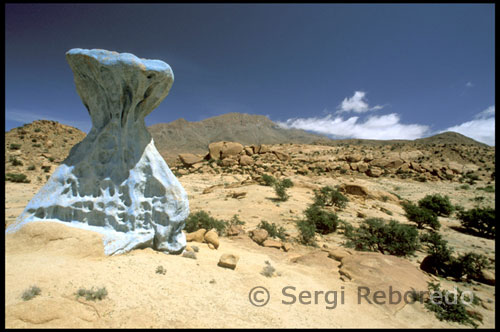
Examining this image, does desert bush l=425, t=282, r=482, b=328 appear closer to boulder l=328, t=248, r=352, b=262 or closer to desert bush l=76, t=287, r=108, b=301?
boulder l=328, t=248, r=352, b=262

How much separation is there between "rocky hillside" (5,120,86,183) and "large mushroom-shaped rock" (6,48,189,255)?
1499 cm

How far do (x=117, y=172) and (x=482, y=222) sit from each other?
15.7 metres

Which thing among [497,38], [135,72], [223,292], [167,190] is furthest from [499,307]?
[135,72]

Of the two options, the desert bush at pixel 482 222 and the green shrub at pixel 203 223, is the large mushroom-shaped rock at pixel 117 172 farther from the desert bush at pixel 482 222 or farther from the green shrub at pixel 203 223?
the desert bush at pixel 482 222

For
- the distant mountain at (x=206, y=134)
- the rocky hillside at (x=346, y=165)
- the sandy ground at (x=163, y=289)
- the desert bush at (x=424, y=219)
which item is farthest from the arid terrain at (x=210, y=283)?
the distant mountain at (x=206, y=134)

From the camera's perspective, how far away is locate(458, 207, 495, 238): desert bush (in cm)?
1089

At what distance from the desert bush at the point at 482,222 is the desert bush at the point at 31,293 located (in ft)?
52.3

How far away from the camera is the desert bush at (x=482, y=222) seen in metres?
10.9

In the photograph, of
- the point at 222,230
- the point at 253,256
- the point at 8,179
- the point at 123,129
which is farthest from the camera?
the point at 8,179

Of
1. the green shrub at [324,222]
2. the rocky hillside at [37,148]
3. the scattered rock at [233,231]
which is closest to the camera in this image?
the scattered rock at [233,231]

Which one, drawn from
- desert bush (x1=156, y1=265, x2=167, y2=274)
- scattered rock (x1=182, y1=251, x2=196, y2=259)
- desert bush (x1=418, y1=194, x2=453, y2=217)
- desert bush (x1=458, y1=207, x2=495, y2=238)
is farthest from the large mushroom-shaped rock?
desert bush (x1=418, y1=194, x2=453, y2=217)

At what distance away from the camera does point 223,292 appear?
12.4ft

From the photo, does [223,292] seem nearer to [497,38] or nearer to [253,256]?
[253,256]

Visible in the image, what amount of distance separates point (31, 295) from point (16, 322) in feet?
1.43
